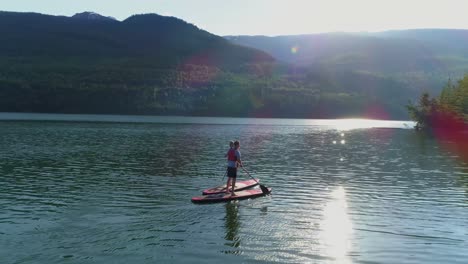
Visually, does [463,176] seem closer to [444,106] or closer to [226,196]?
[226,196]

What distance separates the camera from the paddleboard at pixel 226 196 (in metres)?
28.8

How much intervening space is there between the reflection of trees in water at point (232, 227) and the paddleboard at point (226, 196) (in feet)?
2.21

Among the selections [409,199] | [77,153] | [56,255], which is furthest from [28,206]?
[77,153]

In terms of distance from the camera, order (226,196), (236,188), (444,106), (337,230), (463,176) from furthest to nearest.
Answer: (444,106)
(463,176)
(236,188)
(226,196)
(337,230)

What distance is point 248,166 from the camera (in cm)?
5116

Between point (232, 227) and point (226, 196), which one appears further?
point (226, 196)

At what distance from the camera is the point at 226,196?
3000cm

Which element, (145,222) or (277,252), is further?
(145,222)

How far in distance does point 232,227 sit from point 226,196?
22.6ft

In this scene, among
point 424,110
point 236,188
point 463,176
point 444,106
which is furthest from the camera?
point 424,110

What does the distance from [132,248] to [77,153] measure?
43.3 metres

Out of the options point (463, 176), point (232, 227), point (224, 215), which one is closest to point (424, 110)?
point (463, 176)

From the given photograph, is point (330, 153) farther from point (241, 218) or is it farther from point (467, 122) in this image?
point (467, 122)

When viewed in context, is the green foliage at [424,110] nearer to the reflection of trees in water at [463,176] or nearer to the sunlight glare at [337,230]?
the reflection of trees in water at [463,176]
